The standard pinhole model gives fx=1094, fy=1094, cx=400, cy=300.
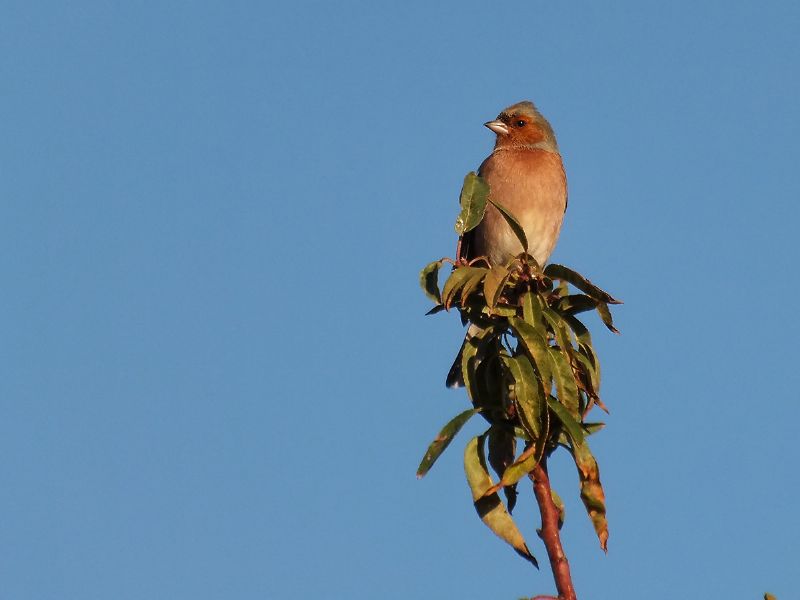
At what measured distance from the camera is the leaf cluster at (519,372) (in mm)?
3189

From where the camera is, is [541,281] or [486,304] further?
[541,281]

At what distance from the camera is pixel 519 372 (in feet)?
10.8

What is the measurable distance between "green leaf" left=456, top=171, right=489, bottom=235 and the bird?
3876 mm

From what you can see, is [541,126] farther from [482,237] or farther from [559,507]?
[559,507]

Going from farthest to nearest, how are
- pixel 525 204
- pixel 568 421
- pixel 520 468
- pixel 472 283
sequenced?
1. pixel 525 204
2. pixel 472 283
3. pixel 568 421
4. pixel 520 468

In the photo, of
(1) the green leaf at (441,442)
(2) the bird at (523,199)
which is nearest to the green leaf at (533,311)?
(1) the green leaf at (441,442)

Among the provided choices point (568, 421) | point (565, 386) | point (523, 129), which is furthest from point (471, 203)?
point (523, 129)

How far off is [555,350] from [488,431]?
34 centimetres

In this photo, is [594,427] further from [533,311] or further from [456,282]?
[456,282]

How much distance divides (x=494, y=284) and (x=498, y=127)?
5637 mm

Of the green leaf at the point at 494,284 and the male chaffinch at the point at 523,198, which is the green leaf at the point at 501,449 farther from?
the male chaffinch at the point at 523,198

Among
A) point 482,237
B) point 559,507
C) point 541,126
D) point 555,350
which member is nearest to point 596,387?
point 555,350

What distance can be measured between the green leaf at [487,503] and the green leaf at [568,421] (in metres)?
0.25

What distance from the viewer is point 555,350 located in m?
3.48
